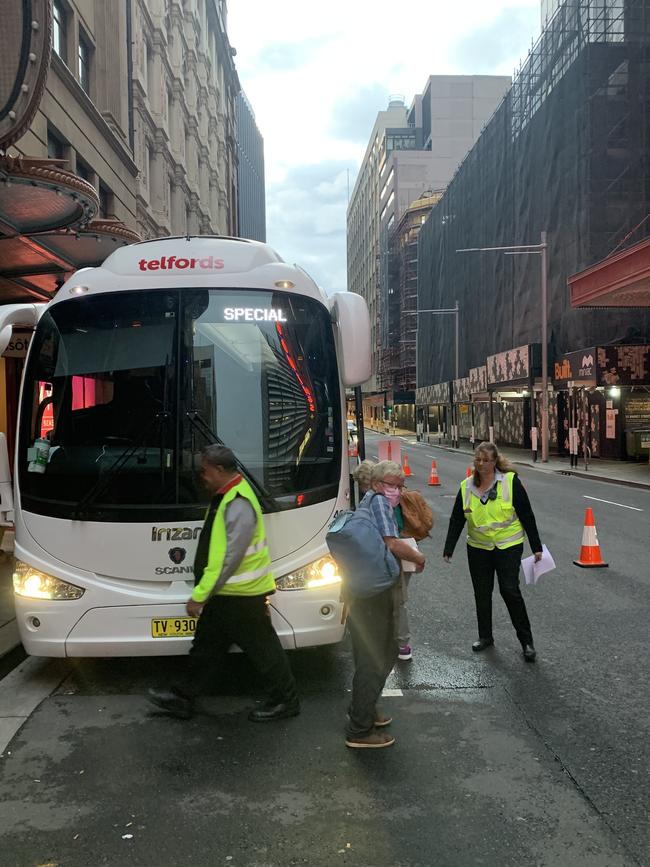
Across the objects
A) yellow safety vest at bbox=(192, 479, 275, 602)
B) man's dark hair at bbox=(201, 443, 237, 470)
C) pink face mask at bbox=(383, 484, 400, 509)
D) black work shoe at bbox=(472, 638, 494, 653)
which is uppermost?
man's dark hair at bbox=(201, 443, 237, 470)

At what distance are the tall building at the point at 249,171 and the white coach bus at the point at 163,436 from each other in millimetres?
113731

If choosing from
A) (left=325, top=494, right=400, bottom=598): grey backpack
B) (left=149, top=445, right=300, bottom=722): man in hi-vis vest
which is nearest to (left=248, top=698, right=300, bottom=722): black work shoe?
(left=149, top=445, right=300, bottom=722): man in hi-vis vest

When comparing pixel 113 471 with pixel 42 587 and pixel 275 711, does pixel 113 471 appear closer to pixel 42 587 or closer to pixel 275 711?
pixel 42 587

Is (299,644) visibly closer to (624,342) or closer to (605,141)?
(624,342)

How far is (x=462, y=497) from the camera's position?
20.6 ft

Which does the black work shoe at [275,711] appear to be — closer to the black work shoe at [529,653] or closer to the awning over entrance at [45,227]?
the black work shoe at [529,653]

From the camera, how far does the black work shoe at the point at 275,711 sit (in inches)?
183

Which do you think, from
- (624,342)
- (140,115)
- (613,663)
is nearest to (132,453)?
(613,663)

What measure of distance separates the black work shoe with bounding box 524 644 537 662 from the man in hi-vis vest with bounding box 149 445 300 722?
2106mm

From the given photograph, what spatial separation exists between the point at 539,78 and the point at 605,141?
27.5 feet

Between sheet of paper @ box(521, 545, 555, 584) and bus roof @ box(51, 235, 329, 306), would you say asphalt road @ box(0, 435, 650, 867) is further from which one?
bus roof @ box(51, 235, 329, 306)

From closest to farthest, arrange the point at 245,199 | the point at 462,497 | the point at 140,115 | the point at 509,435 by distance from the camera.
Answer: the point at 462,497, the point at 140,115, the point at 509,435, the point at 245,199

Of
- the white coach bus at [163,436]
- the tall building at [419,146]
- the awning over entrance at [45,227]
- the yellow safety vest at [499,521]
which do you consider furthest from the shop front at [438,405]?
the white coach bus at [163,436]

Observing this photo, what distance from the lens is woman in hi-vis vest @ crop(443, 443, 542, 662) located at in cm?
593
